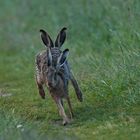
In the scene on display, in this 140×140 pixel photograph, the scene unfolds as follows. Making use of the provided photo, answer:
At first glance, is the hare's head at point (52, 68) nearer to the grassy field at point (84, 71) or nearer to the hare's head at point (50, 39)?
the hare's head at point (50, 39)

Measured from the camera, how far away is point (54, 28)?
→ 18344mm

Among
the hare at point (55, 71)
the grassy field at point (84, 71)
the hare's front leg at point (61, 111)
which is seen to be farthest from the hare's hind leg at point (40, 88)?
the hare's front leg at point (61, 111)

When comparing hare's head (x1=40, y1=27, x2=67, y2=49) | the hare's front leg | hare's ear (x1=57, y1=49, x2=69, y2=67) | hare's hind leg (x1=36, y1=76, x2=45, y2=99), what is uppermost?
hare's head (x1=40, y1=27, x2=67, y2=49)

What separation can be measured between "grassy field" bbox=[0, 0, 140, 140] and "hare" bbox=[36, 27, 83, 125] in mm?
368

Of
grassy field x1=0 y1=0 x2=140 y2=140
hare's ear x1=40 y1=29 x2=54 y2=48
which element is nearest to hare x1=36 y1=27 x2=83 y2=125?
hare's ear x1=40 y1=29 x2=54 y2=48

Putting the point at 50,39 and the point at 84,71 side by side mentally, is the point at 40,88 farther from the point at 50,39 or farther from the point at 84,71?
the point at 84,71

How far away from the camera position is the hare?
1124 centimetres

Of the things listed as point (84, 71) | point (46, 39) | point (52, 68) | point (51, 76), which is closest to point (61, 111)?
point (51, 76)

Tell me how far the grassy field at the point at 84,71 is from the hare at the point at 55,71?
368 millimetres

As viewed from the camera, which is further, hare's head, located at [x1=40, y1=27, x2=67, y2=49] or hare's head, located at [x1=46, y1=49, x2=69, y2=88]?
hare's head, located at [x1=40, y1=27, x2=67, y2=49]

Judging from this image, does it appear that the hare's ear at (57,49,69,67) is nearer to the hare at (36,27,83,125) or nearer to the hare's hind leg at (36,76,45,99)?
the hare at (36,27,83,125)

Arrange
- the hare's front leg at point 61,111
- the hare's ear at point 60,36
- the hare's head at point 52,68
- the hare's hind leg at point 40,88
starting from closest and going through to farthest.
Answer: the hare's head at point 52,68
the hare's front leg at point 61,111
the hare's ear at point 60,36
the hare's hind leg at point 40,88

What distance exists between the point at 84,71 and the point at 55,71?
315 centimetres

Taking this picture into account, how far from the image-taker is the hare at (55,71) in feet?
36.9
